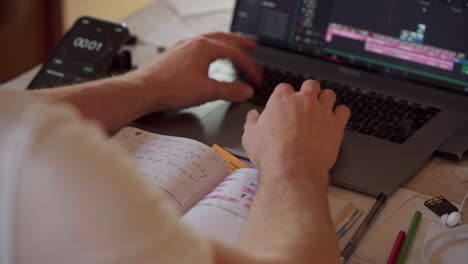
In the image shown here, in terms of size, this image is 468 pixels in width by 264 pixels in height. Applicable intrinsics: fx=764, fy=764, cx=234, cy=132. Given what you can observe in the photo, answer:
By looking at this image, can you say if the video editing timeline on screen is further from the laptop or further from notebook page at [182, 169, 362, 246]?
notebook page at [182, 169, 362, 246]

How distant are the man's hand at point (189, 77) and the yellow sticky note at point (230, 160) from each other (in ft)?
0.58

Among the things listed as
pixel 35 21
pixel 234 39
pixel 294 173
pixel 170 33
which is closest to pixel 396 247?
pixel 294 173

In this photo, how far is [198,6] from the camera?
1749 mm

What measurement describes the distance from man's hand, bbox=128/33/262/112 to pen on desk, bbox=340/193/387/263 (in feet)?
1.17

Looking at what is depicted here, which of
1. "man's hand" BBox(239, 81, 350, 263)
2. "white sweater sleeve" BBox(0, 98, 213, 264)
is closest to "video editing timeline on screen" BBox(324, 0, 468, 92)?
"man's hand" BBox(239, 81, 350, 263)

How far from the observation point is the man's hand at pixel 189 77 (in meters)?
1.27

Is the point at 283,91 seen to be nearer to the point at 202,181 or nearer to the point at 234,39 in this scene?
the point at 202,181

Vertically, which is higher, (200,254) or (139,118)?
(200,254)

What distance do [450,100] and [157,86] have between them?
1.68ft

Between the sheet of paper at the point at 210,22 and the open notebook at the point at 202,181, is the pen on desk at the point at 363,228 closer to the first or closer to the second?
the open notebook at the point at 202,181

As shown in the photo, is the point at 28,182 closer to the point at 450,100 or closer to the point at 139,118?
the point at 139,118

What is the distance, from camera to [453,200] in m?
1.09

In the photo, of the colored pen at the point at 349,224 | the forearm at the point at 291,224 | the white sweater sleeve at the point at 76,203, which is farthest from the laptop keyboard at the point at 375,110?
the white sweater sleeve at the point at 76,203

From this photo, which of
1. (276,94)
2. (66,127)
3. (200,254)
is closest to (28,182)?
(66,127)
